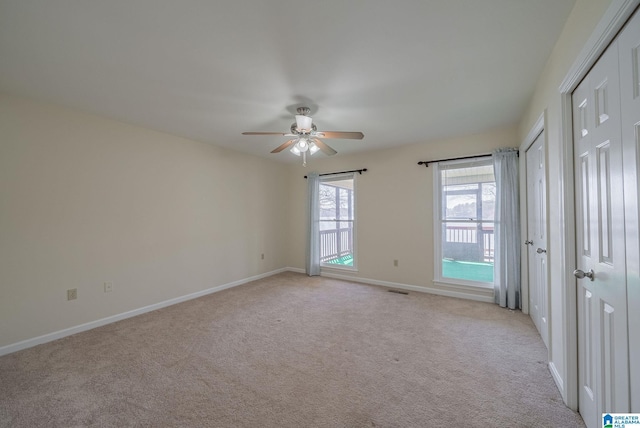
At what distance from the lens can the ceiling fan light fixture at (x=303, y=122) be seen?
2540mm

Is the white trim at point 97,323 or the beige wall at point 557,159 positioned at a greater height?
the beige wall at point 557,159

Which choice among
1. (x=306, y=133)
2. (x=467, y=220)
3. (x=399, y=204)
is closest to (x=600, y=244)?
(x=306, y=133)

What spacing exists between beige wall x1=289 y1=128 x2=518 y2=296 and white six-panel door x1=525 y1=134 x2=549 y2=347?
0.86 m

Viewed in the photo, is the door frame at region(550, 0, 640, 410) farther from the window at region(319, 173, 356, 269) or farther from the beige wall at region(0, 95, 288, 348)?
the beige wall at region(0, 95, 288, 348)

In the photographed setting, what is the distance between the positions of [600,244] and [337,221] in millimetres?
3906

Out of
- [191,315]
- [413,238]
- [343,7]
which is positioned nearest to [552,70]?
[343,7]

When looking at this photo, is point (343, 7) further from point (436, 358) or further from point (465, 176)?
point (465, 176)

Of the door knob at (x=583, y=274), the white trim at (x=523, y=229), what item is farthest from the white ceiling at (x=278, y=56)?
the door knob at (x=583, y=274)

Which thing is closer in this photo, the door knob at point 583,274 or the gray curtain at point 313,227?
the door knob at point 583,274

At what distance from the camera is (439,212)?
152 inches

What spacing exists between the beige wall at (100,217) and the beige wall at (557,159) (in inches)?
160

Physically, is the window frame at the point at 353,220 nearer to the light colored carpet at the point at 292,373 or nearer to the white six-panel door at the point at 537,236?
the light colored carpet at the point at 292,373

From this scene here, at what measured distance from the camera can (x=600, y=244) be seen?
1279 mm

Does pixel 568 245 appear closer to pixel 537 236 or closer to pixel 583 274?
pixel 583 274
